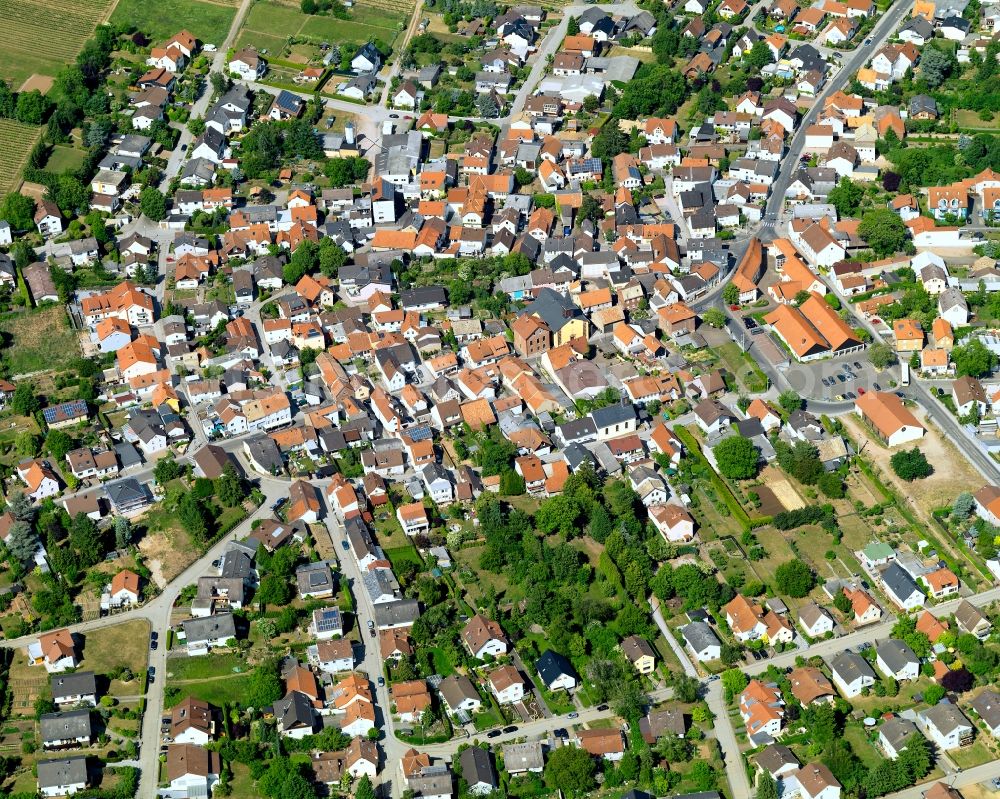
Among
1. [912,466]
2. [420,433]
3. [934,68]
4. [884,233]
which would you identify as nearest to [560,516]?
[420,433]

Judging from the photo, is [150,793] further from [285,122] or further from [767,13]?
[767,13]

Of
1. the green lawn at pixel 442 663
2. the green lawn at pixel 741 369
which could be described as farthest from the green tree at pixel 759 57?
the green lawn at pixel 442 663

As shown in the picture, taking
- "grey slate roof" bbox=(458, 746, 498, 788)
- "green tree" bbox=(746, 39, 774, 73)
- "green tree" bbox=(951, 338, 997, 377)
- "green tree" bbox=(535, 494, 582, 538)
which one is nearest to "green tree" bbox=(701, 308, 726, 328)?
"green tree" bbox=(951, 338, 997, 377)

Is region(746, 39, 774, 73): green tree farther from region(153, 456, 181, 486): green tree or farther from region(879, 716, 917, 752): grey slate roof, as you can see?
region(879, 716, 917, 752): grey slate roof

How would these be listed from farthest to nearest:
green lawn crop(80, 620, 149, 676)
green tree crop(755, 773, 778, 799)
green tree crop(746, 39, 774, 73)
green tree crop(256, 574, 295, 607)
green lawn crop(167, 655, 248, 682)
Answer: green tree crop(746, 39, 774, 73), green tree crop(256, 574, 295, 607), green lawn crop(80, 620, 149, 676), green lawn crop(167, 655, 248, 682), green tree crop(755, 773, 778, 799)

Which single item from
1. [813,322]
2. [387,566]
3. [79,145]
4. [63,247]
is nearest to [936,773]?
[387,566]

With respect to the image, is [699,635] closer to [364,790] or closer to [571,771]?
[571,771]

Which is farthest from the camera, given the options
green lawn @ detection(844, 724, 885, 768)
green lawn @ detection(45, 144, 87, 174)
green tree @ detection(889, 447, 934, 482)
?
green lawn @ detection(45, 144, 87, 174)
